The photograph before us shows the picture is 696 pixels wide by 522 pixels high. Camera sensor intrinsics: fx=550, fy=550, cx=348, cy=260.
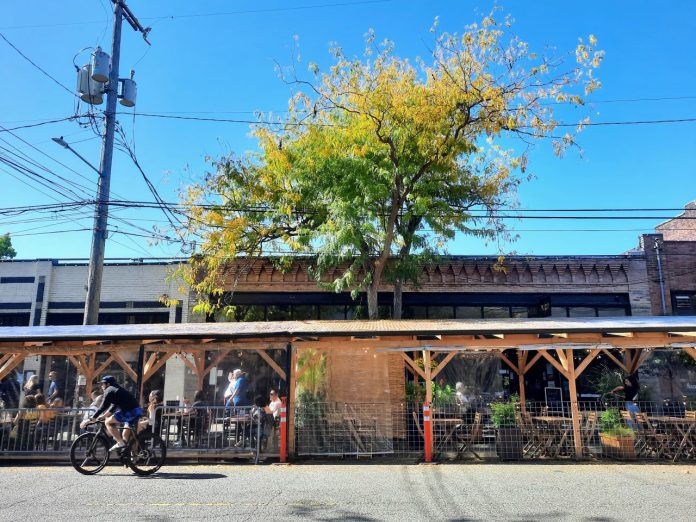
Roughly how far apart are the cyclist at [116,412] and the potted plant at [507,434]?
7.16 meters

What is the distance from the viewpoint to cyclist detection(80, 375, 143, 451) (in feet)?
31.4

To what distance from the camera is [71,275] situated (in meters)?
20.2

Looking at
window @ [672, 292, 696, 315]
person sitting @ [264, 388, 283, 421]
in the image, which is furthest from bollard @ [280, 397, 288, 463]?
window @ [672, 292, 696, 315]

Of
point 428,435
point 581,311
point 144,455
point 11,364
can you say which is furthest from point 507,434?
point 11,364

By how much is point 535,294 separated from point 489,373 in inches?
140

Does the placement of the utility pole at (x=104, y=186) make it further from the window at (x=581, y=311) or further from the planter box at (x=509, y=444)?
the window at (x=581, y=311)

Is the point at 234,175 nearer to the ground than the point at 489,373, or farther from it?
farther from it

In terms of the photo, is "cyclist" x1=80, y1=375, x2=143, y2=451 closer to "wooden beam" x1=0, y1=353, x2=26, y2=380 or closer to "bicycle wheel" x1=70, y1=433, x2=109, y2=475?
"bicycle wheel" x1=70, y1=433, x2=109, y2=475

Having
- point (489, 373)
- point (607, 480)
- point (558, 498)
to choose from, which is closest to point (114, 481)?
point (558, 498)

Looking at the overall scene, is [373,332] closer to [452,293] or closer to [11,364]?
[11,364]

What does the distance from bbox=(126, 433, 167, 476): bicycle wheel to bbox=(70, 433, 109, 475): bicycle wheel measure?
0.65 metres

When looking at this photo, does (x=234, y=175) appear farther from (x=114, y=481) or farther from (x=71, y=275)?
(x=114, y=481)

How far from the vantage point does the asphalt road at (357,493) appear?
270 inches

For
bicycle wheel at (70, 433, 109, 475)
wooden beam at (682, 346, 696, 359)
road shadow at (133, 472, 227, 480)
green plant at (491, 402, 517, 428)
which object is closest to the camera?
road shadow at (133, 472, 227, 480)
